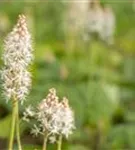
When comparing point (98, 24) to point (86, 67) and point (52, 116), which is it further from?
point (52, 116)

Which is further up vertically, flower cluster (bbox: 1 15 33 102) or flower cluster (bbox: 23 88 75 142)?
flower cluster (bbox: 1 15 33 102)

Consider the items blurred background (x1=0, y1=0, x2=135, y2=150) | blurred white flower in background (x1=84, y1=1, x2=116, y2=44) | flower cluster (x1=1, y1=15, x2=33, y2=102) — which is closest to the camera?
flower cluster (x1=1, y1=15, x2=33, y2=102)

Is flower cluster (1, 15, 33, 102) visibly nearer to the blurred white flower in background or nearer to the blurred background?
the blurred background

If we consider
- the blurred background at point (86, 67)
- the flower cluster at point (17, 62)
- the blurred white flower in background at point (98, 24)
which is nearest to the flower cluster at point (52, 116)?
the flower cluster at point (17, 62)

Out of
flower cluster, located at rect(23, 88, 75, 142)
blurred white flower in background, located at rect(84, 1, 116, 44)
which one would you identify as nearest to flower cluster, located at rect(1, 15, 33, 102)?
flower cluster, located at rect(23, 88, 75, 142)

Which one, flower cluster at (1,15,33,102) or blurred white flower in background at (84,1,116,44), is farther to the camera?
blurred white flower in background at (84,1,116,44)

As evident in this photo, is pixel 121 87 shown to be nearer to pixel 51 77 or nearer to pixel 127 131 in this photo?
A: pixel 51 77

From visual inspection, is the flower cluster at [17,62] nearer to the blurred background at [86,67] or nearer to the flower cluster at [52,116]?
the flower cluster at [52,116]
